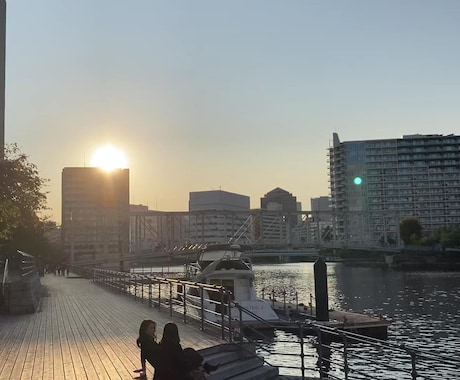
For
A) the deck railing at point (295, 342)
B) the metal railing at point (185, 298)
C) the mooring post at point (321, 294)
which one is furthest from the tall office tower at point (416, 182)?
the deck railing at point (295, 342)

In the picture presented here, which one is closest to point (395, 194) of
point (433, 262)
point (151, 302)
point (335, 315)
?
point (433, 262)

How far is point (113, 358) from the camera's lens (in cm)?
1153

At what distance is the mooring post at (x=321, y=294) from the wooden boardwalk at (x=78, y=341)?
48.9 feet

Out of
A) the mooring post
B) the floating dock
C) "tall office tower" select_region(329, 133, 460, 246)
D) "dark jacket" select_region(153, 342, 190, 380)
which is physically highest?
"tall office tower" select_region(329, 133, 460, 246)

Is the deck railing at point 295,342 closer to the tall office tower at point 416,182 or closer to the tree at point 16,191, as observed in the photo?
the tree at point 16,191

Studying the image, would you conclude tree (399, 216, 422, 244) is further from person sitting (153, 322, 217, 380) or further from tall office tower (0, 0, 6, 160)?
person sitting (153, 322, 217, 380)

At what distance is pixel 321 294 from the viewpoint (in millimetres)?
34812

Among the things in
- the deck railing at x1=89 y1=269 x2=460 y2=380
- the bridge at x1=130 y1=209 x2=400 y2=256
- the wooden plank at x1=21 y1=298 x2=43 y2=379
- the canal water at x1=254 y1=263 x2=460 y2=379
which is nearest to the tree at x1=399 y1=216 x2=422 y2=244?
the bridge at x1=130 y1=209 x2=400 y2=256

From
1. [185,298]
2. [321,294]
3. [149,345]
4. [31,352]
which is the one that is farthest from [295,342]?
[321,294]

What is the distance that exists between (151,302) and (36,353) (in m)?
9.73

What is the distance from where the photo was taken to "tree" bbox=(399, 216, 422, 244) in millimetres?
149875

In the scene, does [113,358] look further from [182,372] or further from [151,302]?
[151,302]

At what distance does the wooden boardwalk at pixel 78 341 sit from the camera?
34.5ft

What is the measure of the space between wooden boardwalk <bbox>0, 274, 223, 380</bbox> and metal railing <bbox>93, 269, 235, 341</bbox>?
38 cm
